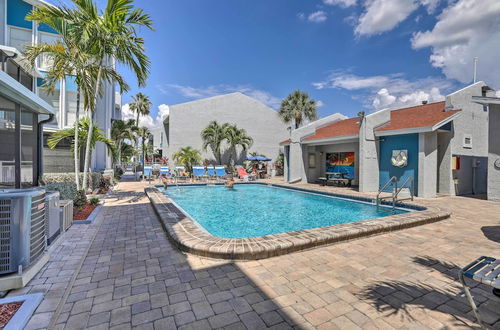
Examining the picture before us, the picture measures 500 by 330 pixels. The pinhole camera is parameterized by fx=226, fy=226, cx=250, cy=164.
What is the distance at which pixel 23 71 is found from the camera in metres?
8.14

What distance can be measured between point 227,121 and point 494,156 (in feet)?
70.9

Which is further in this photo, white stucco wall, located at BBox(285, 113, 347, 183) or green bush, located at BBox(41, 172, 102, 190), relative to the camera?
white stucco wall, located at BBox(285, 113, 347, 183)

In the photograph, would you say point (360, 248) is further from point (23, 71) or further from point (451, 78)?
point (451, 78)

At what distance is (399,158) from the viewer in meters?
12.2

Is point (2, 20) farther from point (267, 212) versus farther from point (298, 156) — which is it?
point (298, 156)

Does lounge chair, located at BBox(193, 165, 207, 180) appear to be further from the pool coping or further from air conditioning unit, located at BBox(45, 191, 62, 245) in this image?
air conditioning unit, located at BBox(45, 191, 62, 245)

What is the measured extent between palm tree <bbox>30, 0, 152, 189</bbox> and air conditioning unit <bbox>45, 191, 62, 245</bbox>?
15.0ft

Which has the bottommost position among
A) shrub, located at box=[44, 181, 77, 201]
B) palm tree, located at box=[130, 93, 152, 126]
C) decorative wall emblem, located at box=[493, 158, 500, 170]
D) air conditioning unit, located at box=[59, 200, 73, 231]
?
air conditioning unit, located at box=[59, 200, 73, 231]

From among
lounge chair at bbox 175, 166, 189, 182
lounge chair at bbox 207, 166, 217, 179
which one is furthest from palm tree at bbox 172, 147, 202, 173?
lounge chair at bbox 207, 166, 217, 179

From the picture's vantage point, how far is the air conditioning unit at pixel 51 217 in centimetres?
394

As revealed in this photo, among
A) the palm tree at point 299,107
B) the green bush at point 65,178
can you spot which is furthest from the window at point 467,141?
the green bush at point 65,178

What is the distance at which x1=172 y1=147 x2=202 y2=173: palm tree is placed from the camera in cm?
2241

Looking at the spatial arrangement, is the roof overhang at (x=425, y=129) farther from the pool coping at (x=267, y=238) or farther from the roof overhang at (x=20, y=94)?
the roof overhang at (x=20, y=94)

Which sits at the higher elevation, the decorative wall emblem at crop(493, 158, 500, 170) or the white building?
the white building
